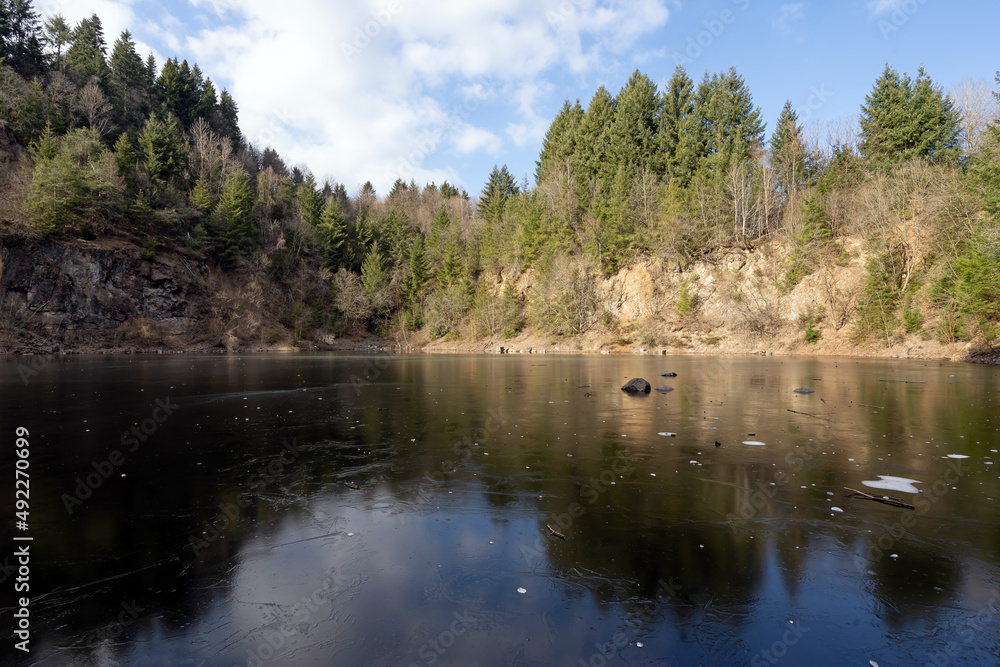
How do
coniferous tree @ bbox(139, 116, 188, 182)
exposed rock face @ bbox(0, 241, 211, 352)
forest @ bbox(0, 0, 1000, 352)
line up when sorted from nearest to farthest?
1. forest @ bbox(0, 0, 1000, 352)
2. exposed rock face @ bbox(0, 241, 211, 352)
3. coniferous tree @ bbox(139, 116, 188, 182)

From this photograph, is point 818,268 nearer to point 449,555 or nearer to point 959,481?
point 959,481

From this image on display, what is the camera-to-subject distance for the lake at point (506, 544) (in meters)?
3.04

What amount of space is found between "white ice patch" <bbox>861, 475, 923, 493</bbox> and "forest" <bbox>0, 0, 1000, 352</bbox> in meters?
26.7

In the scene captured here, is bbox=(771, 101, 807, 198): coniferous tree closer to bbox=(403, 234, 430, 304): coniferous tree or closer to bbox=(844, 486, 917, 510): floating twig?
bbox=(403, 234, 430, 304): coniferous tree

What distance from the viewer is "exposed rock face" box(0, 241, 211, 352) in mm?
42469

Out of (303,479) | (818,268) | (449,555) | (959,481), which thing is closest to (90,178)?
(303,479)

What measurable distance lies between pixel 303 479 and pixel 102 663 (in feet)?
11.8

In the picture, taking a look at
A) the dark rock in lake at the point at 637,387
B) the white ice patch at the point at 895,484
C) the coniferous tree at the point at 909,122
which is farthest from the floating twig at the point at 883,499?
the coniferous tree at the point at 909,122

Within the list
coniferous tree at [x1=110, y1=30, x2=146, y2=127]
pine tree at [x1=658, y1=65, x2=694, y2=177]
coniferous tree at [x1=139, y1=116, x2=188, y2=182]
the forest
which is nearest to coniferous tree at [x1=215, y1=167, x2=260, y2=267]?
the forest

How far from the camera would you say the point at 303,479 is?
639cm

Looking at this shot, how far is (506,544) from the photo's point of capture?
14.6 ft

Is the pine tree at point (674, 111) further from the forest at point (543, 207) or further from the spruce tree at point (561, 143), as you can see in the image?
the spruce tree at point (561, 143)

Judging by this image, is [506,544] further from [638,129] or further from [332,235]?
[332,235]

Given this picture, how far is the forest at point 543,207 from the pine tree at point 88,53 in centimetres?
29
